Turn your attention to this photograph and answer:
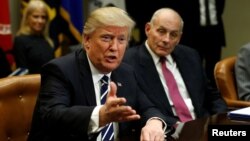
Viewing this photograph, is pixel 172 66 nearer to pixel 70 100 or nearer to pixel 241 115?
pixel 241 115

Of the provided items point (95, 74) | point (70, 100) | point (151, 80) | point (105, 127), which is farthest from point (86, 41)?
point (151, 80)

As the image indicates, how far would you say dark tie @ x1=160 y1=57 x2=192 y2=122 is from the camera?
10.3 feet

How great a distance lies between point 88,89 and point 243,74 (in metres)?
1.53

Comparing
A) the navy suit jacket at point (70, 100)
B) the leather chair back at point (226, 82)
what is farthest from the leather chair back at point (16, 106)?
the leather chair back at point (226, 82)

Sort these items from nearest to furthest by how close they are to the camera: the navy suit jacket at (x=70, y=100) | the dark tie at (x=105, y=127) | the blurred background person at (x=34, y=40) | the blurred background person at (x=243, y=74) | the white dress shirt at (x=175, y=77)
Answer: the navy suit jacket at (x=70, y=100) < the dark tie at (x=105, y=127) < the white dress shirt at (x=175, y=77) < the blurred background person at (x=243, y=74) < the blurred background person at (x=34, y=40)

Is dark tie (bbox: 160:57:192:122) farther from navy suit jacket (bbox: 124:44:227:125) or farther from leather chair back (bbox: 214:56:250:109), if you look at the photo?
leather chair back (bbox: 214:56:250:109)

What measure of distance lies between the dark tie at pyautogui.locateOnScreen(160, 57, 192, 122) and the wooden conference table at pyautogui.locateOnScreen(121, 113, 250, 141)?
2.17 feet

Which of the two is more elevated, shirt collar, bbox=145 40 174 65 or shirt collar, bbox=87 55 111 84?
shirt collar, bbox=87 55 111 84

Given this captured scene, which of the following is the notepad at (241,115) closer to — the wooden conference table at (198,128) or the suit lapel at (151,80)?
the wooden conference table at (198,128)

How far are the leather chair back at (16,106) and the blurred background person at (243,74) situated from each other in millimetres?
1442

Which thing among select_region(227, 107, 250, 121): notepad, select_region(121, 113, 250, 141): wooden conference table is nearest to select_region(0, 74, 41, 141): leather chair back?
select_region(121, 113, 250, 141): wooden conference table

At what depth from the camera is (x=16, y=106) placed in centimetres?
253

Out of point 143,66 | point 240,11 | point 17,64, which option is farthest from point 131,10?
point 143,66

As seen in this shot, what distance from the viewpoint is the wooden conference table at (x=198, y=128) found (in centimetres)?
204
